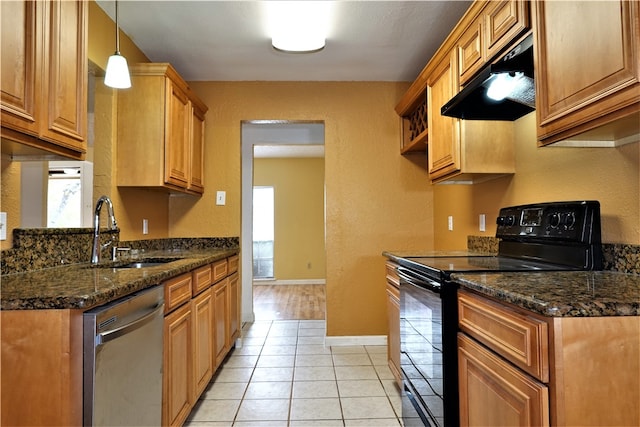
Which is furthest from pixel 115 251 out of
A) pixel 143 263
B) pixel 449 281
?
pixel 449 281

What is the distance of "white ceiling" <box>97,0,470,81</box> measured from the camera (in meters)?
2.35

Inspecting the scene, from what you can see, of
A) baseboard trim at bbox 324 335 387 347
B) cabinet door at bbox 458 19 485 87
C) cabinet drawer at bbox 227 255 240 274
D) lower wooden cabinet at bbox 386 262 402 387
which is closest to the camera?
cabinet door at bbox 458 19 485 87

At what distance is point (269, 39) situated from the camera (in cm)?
273

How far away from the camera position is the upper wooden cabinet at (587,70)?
3.36ft

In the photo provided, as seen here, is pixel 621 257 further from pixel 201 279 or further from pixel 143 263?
pixel 143 263

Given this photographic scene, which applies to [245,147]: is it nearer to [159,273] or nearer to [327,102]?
[327,102]

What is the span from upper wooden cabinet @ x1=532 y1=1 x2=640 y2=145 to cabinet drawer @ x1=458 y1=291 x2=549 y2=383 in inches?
25.4

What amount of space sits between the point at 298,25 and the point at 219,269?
1.75 meters

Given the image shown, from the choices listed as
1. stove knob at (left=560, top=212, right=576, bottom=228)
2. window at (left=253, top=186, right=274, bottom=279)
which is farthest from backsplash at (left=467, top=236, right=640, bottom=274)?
window at (left=253, top=186, right=274, bottom=279)

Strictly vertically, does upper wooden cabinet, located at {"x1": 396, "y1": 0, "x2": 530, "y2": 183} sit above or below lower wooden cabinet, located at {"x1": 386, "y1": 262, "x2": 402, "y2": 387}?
above

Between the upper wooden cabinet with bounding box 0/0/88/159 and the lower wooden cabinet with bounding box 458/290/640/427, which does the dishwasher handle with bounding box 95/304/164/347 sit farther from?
the lower wooden cabinet with bounding box 458/290/640/427

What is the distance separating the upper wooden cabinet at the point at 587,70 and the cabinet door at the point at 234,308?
8.17 ft

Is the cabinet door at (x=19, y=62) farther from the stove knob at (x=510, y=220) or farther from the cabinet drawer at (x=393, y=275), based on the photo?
the stove knob at (x=510, y=220)

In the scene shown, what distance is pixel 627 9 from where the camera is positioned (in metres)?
1.01
